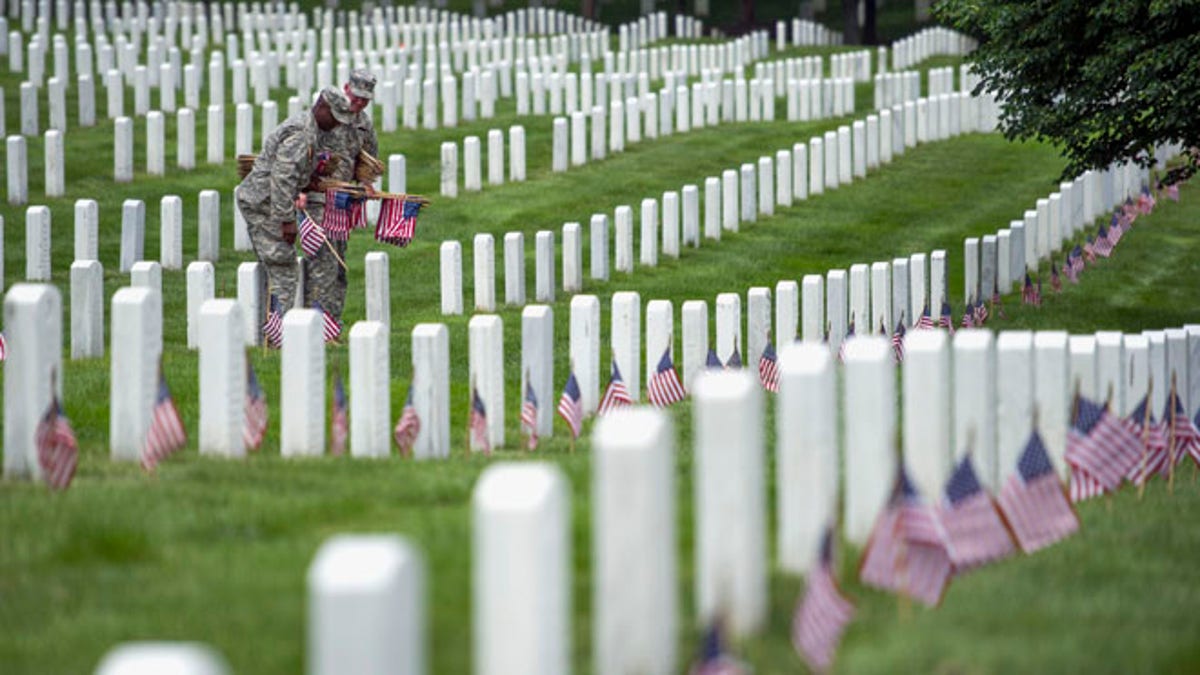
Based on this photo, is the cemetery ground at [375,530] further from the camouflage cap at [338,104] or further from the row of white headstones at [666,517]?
the camouflage cap at [338,104]

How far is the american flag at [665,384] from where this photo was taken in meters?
13.4

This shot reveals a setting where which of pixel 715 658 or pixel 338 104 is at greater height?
pixel 338 104

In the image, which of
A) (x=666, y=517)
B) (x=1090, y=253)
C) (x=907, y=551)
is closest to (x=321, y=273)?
(x=907, y=551)

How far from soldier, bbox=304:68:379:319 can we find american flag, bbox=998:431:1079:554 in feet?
27.9

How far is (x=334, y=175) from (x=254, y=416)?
20.4 ft

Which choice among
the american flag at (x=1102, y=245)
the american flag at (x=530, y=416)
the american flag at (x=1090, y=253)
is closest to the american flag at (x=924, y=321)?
the american flag at (x=1090, y=253)

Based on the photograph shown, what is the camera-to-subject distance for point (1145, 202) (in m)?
29.0

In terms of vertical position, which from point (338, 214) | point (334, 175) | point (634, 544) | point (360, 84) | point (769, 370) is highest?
point (360, 84)

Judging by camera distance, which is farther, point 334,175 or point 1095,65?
point 1095,65

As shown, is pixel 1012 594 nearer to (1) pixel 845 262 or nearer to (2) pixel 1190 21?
(2) pixel 1190 21

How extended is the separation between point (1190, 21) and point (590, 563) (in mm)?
12695

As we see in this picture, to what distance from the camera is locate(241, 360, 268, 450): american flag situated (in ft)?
32.8

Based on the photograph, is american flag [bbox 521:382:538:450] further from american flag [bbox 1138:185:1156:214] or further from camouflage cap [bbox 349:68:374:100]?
american flag [bbox 1138:185:1156:214]

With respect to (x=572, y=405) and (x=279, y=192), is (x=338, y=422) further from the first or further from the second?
(x=279, y=192)
